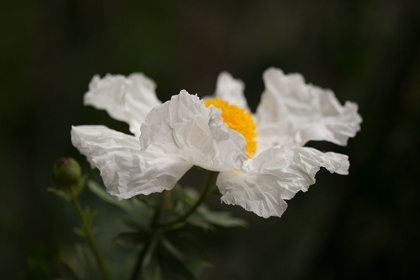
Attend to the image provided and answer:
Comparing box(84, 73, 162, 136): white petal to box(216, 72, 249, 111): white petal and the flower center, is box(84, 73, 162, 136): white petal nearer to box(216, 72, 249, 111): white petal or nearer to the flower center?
the flower center

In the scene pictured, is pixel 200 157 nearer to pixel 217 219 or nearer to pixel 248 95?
pixel 217 219

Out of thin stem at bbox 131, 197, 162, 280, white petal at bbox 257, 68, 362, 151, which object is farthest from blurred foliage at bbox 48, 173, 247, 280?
white petal at bbox 257, 68, 362, 151

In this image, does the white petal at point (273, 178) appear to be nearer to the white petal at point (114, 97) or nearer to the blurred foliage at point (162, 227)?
the blurred foliage at point (162, 227)

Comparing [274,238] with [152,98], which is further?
[274,238]

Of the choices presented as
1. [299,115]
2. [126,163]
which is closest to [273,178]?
[126,163]

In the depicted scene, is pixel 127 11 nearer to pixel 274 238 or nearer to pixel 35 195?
pixel 35 195

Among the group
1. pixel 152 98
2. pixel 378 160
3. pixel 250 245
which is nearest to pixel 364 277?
pixel 378 160
